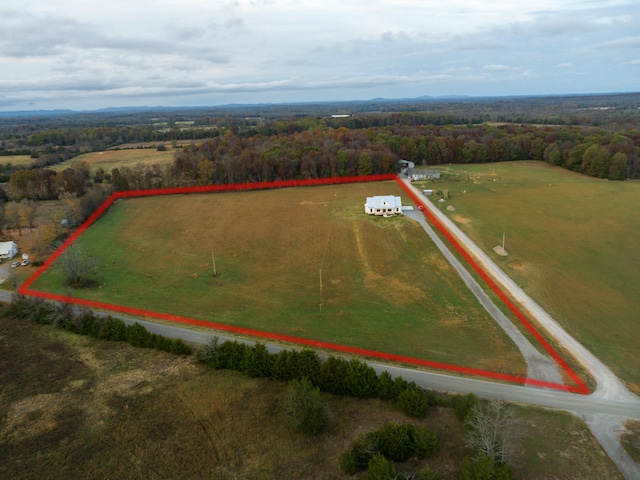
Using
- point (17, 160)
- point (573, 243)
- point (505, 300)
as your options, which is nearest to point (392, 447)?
point (505, 300)

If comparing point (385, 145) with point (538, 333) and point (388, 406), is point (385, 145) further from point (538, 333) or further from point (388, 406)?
point (388, 406)

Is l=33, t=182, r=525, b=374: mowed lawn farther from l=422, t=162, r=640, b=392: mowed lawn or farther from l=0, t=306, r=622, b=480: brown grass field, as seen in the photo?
l=422, t=162, r=640, b=392: mowed lawn

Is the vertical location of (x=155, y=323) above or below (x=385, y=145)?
below

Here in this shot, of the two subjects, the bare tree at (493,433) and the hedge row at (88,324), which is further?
the hedge row at (88,324)

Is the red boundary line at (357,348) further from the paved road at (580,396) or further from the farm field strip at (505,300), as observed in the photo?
the paved road at (580,396)

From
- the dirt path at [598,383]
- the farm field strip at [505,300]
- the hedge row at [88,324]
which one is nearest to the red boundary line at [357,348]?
the farm field strip at [505,300]

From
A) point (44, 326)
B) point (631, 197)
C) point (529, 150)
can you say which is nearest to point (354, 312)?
point (44, 326)
